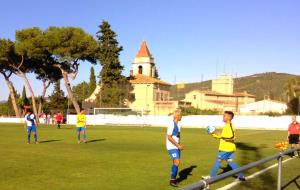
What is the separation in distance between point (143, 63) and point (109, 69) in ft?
83.9

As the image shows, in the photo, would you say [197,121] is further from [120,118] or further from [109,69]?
[109,69]

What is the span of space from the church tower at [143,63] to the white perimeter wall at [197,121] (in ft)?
138

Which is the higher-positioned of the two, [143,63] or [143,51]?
[143,51]

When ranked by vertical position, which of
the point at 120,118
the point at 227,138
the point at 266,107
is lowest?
the point at 227,138

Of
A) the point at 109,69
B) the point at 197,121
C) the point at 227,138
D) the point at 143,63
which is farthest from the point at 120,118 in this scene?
the point at 227,138

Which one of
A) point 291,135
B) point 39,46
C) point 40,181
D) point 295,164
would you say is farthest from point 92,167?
point 39,46

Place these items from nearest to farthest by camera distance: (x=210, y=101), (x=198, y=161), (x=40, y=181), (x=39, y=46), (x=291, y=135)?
(x=40, y=181) < (x=198, y=161) < (x=291, y=135) < (x=39, y=46) < (x=210, y=101)

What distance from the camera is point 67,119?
6644 cm

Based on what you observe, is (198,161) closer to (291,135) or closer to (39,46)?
(291,135)

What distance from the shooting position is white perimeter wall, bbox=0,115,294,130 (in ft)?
181

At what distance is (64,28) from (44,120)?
15495 millimetres

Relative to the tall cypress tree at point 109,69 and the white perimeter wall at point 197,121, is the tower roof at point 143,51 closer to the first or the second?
the tall cypress tree at point 109,69

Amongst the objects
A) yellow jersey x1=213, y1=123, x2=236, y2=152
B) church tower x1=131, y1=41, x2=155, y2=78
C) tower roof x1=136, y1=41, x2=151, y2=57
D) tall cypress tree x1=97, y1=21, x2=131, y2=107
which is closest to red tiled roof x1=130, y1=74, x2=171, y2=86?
church tower x1=131, y1=41, x2=155, y2=78

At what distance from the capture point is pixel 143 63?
105688 mm
